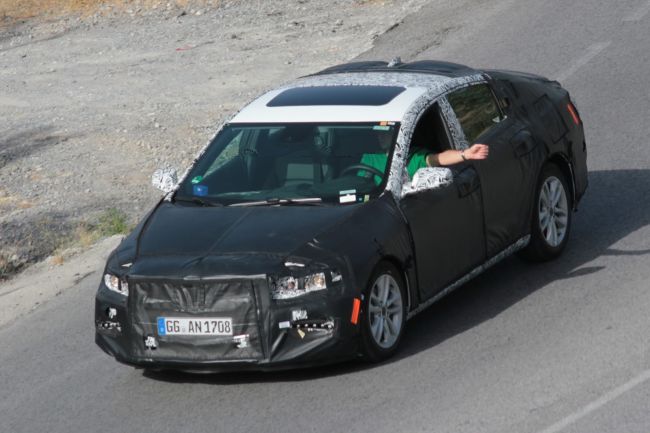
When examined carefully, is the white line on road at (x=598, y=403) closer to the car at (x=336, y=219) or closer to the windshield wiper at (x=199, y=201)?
the car at (x=336, y=219)

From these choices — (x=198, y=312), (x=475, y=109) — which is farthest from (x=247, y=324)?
(x=475, y=109)

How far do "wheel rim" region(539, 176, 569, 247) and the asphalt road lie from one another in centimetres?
23

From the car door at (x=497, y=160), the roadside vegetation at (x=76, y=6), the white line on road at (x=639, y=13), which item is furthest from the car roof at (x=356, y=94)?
the roadside vegetation at (x=76, y=6)

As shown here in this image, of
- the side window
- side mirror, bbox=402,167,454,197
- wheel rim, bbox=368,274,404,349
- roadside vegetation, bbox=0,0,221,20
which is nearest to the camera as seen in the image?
wheel rim, bbox=368,274,404,349

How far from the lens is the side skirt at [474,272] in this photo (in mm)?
9031

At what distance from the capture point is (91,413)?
8.38 meters

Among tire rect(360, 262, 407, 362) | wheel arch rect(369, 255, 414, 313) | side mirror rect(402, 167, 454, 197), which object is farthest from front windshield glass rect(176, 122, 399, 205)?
tire rect(360, 262, 407, 362)

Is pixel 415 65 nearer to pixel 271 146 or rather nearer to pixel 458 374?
pixel 271 146

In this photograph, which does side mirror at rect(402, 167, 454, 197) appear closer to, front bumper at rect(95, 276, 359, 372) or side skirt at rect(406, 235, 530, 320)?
side skirt at rect(406, 235, 530, 320)

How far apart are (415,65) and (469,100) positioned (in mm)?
806

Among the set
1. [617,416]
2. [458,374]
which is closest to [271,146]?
[458,374]

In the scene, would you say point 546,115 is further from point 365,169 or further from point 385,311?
point 385,311

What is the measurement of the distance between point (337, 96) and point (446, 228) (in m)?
1.34

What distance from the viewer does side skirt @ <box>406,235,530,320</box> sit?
903 cm
